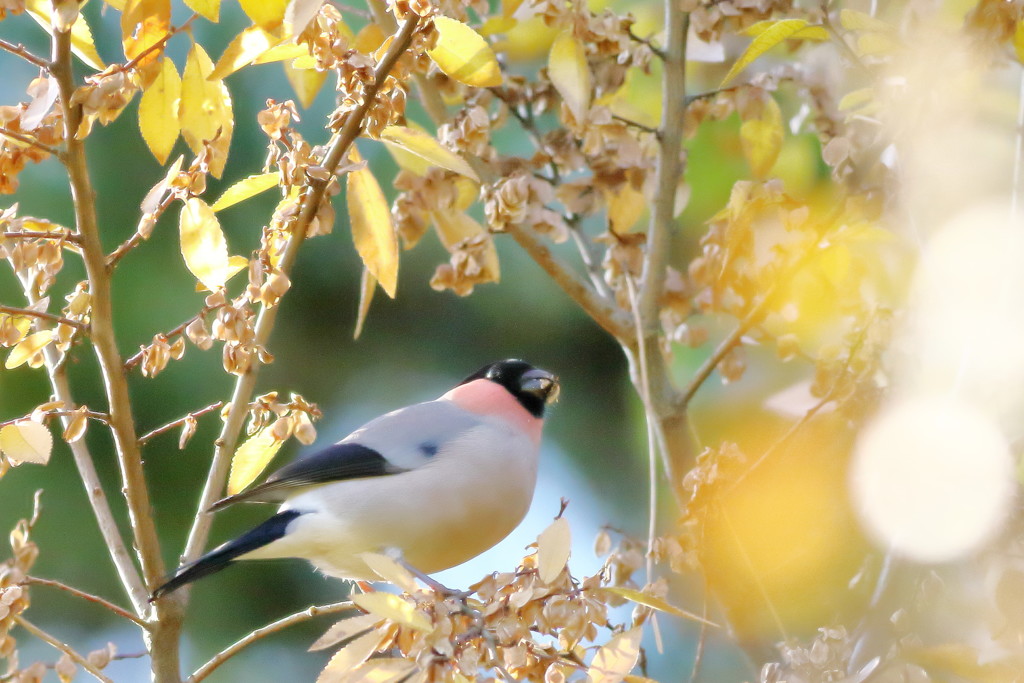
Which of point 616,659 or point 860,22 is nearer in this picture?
point 616,659

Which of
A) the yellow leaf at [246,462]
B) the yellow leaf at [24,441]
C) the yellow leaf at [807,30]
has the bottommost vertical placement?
the yellow leaf at [246,462]

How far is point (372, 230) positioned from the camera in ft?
4.09

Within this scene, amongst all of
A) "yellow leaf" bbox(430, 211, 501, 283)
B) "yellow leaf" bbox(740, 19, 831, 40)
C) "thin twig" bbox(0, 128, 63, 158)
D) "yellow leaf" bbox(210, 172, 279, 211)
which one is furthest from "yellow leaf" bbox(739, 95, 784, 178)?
→ "thin twig" bbox(0, 128, 63, 158)

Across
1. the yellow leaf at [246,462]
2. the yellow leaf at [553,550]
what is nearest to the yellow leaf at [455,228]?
the yellow leaf at [246,462]

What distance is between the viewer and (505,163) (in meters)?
1.67

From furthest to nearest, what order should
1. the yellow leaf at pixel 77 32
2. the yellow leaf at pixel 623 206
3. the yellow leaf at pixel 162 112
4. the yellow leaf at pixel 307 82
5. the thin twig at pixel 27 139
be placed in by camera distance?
the yellow leaf at pixel 623 206 < the yellow leaf at pixel 307 82 < the yellow leaf at pixel 162 112 < the yellow leaf at pixel 77 32 < the thin twig at pixel 27 139

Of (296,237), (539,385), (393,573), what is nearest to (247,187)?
(296,237)

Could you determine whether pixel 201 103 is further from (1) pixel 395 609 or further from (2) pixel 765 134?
(2) pixel 765 134

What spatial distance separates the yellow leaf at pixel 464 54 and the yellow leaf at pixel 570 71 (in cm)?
27

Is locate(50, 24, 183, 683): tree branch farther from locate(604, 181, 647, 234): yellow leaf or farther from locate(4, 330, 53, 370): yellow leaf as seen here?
locate(604, 181, 647, 234): yellow leaf

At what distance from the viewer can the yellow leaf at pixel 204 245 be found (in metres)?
1.05

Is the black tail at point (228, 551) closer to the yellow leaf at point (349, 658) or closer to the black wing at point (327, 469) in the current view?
the black wing at point (327, 469)

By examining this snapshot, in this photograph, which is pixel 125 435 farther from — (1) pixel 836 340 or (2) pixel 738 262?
(1) pixel 836 340

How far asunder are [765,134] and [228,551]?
1.03 m
